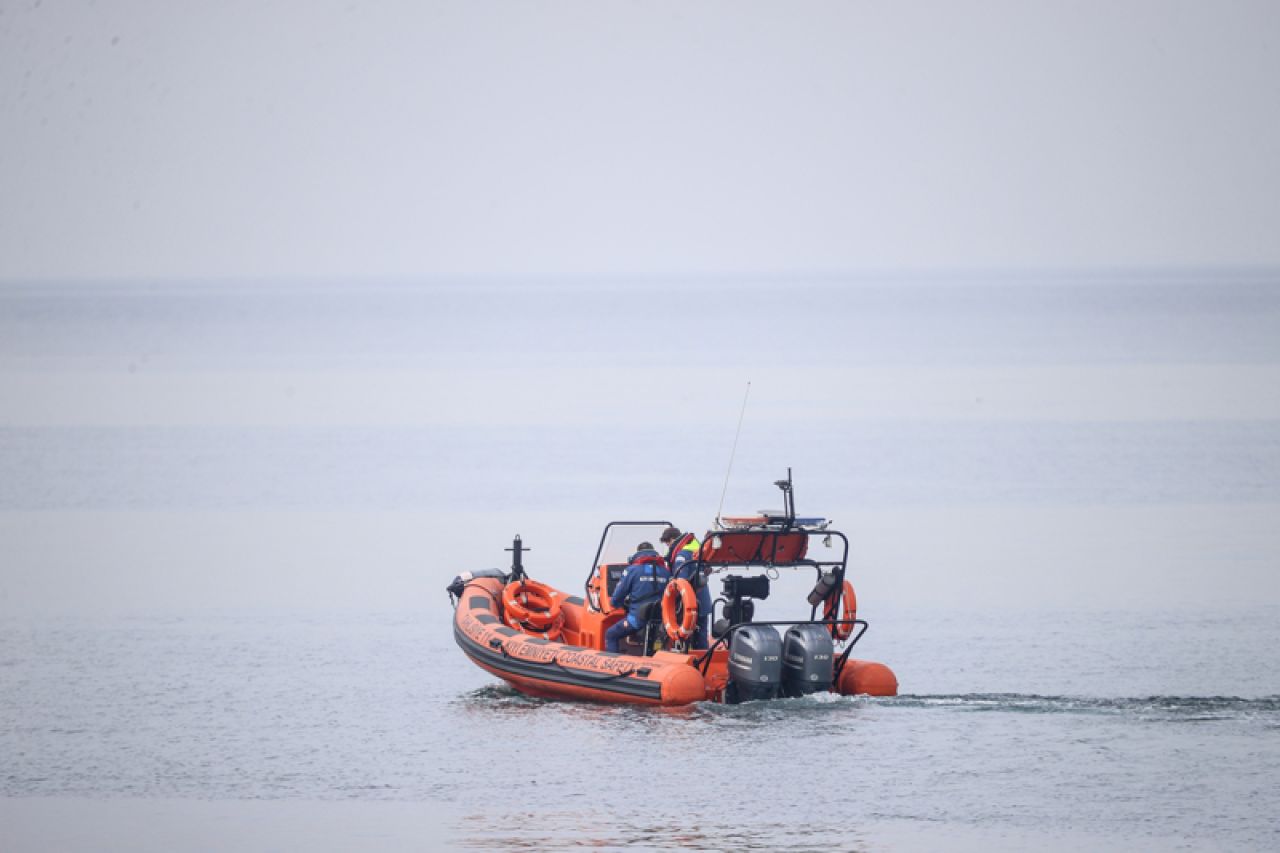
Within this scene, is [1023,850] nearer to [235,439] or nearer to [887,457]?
[887,457]

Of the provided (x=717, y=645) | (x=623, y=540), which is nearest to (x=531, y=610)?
(x=623, y=540)

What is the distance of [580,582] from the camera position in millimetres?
24672

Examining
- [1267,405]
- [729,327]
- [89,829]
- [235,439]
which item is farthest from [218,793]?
[729,327]

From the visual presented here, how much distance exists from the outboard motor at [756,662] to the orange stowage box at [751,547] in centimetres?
69

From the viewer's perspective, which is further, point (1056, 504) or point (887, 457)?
point (887, 457)

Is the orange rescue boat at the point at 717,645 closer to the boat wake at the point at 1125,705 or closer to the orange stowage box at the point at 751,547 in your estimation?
the orange stowage box at the point at 751,547

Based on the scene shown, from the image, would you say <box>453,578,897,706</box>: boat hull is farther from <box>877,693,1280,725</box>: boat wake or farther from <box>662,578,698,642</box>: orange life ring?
<box>877,693,1280,725</box>: boat wake

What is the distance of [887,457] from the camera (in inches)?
1576

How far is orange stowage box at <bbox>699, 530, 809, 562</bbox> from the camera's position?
54.0 ft

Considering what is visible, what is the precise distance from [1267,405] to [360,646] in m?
32.7

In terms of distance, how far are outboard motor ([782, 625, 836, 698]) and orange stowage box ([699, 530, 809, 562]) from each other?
672 mm

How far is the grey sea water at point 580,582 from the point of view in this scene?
14086 millimetres

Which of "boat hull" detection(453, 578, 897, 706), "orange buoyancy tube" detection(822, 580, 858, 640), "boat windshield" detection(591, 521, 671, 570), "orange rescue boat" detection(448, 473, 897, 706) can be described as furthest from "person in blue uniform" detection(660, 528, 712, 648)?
"boat windshield" detection(591, 521, 671, 570)

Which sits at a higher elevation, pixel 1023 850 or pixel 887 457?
pixel 887 457
